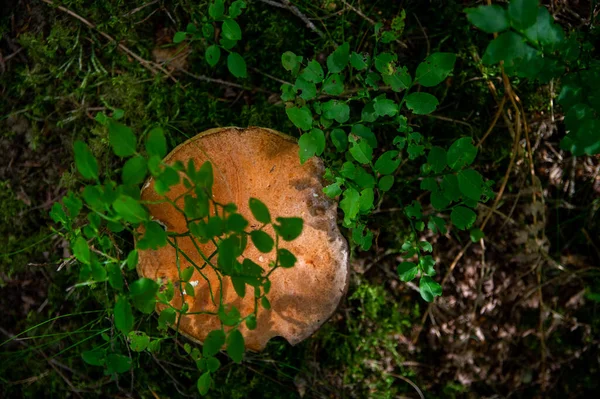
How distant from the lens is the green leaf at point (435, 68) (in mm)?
1847

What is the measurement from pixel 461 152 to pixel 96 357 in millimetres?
1628

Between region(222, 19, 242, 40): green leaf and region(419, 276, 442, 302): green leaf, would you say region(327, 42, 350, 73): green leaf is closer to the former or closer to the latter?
region(222, 19, 242, 40): green leaf

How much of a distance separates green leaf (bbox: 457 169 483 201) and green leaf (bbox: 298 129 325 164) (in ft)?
1.78

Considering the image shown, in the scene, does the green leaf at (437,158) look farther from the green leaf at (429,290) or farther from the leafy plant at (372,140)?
the green leaf at (429,290)

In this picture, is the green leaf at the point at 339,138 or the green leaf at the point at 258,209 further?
the green leaf at the point at 339,138

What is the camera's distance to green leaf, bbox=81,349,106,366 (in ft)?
6.43

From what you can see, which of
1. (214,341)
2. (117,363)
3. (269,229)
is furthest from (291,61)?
(117,363)

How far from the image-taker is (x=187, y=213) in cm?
166

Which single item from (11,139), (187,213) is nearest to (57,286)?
(11,139)

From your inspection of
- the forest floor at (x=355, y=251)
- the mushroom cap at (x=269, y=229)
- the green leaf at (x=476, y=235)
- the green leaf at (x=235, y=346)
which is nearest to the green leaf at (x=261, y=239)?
the green leaf at (x=235, y=346)

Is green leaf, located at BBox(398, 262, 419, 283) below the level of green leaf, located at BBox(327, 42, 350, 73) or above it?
below

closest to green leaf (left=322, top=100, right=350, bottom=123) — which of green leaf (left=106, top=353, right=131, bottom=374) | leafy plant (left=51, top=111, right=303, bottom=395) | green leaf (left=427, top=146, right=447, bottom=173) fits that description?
green leaf (left=427, top=146, right=447, bottom=173)

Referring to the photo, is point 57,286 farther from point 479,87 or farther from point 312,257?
point 479,87

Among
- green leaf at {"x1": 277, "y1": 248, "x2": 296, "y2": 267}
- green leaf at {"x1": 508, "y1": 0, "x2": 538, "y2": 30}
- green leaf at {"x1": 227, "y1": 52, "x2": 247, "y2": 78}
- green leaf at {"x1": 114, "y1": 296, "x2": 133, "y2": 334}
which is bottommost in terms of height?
green leaf at {"x1": 114, "y1": 296, "x2": 133, "y2": 334}
